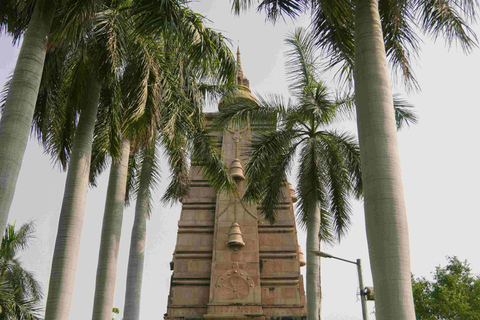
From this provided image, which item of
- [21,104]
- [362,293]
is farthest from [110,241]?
[362,293]

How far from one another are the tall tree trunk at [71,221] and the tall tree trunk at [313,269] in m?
8.12

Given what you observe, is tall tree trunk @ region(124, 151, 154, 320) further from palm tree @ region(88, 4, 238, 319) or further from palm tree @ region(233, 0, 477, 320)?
palm tree @ region(233, 0, 477, 320)

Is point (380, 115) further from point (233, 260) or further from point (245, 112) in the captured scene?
point (233, 260)

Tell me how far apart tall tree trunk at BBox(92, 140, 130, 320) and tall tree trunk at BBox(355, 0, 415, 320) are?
877 cm

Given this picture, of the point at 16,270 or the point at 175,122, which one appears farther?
the point at 16,270

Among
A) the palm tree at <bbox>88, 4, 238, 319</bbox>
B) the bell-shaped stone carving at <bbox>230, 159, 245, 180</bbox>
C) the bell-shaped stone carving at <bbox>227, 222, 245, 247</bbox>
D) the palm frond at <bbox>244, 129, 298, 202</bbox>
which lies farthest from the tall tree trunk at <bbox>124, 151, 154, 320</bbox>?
the bell-shaped stone carving at <bbox>230, 159, 245, 180</bbox>

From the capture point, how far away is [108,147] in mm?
14195

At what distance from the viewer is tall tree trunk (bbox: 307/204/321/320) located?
17000 mm

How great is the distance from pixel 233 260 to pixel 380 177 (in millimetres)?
17904

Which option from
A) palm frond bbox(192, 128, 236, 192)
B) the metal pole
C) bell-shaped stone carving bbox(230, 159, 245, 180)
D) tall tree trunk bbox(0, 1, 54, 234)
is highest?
bell-shaped stone carving bbox(230, 159, 245, 180)

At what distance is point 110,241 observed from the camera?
47.7 feet

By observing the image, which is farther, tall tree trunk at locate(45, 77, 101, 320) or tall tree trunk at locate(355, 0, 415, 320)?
tall tree trunk at locate(45, 77, 101, 320)

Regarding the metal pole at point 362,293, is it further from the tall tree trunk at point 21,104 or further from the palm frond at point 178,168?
Answer: the tall tree trunk at point 21,104

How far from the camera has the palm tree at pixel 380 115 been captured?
6.81 metres
